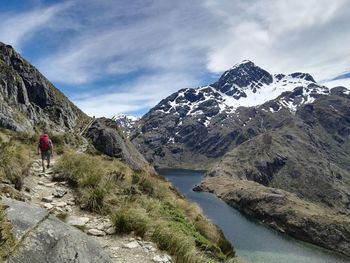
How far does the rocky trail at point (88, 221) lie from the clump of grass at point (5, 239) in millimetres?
3337

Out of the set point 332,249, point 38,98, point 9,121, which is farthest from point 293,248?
point 9,121

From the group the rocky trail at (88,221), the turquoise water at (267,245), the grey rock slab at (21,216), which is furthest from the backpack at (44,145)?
the turquoise water at (267,245)

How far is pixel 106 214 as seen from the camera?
524 inches

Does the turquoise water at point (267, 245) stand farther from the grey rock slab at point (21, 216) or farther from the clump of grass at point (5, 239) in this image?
the clump of grass at point (5, 239)

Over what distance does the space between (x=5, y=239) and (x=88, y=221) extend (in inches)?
204

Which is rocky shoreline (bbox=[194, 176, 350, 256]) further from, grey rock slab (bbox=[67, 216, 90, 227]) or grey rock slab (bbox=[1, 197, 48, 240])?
grey rock slab (bbox=[1, 197, 48, 240])

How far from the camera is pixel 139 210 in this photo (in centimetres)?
1289

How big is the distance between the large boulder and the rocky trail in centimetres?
164

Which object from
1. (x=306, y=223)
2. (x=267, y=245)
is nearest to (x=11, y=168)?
(x=267, y=245)

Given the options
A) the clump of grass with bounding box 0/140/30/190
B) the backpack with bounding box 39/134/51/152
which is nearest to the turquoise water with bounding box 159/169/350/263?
the backpack with bounding box 39/134/51/152

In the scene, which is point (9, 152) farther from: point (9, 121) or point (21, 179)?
point (9, 121)

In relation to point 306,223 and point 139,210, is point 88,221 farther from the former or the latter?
point 306,223

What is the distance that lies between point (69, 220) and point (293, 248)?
13382 centimetres

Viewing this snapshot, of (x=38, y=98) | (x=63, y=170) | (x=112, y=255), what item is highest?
(x=38, y=98)
